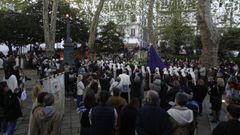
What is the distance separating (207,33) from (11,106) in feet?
44.9

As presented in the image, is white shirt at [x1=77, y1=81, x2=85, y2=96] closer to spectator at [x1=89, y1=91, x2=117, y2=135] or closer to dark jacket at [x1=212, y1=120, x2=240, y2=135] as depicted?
spectator at [x1=89, y1=91, x2=117, y2=135]

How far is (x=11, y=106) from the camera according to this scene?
9.53 metres

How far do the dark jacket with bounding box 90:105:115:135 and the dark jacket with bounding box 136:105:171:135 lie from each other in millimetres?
661

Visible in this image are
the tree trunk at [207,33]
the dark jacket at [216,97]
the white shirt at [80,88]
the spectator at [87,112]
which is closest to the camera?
the spectator at [87,112]

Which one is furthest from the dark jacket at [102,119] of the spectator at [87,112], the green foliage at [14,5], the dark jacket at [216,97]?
the green foliage at [14,5]

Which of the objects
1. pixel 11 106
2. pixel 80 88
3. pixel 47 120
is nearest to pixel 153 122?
→ pixel 47 120

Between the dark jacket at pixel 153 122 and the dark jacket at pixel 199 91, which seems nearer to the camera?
the dark jacket at pixel 153 122

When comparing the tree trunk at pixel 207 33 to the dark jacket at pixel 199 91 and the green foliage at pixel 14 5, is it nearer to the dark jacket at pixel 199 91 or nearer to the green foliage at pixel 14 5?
the dark jacket at pixel 199 91

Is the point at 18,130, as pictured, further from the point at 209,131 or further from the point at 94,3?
the point at 94,3

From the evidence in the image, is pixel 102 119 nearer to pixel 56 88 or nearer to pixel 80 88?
pixel 56 88

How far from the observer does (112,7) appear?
50.8 meters

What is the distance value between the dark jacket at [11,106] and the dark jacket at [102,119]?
10.6 feet

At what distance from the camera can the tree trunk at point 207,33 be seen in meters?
20.3

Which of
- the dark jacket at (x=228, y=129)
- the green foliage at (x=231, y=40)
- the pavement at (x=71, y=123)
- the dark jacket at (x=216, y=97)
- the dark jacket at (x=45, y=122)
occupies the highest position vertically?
the green foliage at (x=231, y=40)
